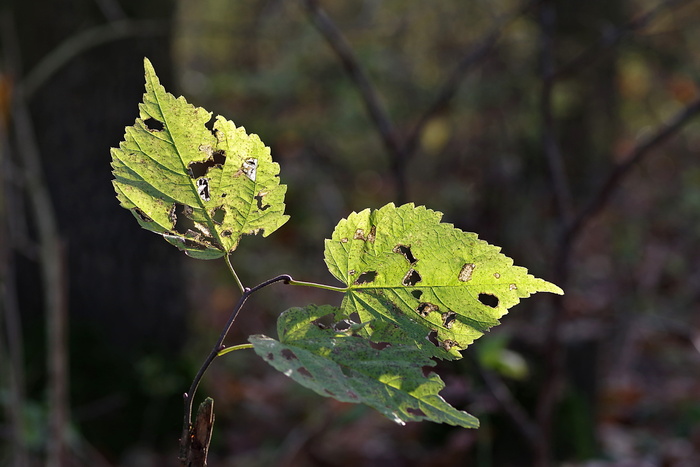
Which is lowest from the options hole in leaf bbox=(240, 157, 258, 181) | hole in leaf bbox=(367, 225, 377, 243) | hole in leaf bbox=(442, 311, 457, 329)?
hole in leaf bbox=(442, 311, 457, 329)

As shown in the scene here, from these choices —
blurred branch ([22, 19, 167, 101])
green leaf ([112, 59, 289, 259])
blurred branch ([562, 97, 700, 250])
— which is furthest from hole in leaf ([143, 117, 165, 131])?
blurred branch ([22, 19, 167, 101])

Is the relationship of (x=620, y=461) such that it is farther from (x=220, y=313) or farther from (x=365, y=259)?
(x=220, y=313)

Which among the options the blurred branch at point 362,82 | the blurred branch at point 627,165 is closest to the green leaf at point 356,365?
the blurred branch at point 627,165

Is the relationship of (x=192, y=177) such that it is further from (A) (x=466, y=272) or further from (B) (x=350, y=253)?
(A) (x=466, y=272)

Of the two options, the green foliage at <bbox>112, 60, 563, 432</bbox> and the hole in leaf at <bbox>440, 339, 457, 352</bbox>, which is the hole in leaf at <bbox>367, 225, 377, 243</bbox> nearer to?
the green foliage at <bbox>112, 60, 563, 432</bbox>

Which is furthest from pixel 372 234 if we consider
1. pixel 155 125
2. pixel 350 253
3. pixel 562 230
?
pixel 562 230
